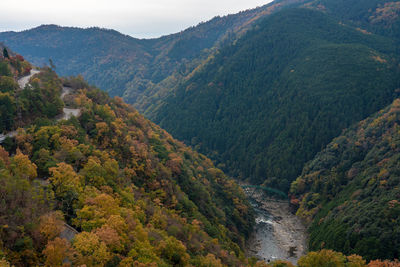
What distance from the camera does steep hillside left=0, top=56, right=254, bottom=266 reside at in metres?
29.5

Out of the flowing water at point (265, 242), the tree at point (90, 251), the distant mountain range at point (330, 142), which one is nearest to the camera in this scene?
the tree at point (90, 251)

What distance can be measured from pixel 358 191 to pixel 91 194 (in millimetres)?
85630

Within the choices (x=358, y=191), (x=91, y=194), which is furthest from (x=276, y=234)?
(x=91, y=194)

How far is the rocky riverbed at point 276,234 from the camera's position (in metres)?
91.9

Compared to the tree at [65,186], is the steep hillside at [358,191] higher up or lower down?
lower down

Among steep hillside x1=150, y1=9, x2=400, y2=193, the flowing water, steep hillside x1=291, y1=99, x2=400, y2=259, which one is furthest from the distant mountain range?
the flowing water

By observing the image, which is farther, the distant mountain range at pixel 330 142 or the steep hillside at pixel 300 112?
the steep hillside at pixel 300 112

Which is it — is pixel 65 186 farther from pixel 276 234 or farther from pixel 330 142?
pixel 330 142

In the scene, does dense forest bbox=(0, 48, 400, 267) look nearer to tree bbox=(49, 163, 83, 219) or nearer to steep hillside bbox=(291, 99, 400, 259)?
tree bbox=(49, 163, 83, 219)

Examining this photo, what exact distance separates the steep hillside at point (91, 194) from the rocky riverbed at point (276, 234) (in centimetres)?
1103

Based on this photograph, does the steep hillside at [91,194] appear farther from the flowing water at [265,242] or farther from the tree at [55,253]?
the flowing water at [265,242]

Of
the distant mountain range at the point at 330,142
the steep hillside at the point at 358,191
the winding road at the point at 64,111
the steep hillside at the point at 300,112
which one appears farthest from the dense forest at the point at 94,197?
the steep hillside at the point at 300,112

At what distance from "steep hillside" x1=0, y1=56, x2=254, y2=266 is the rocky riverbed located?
1103 cm

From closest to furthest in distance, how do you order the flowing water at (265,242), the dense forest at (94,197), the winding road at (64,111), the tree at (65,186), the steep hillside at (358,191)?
the dense forest at (94,197) < the tree at (65,186) < the winding road at (64,111) < the steep hillside at (358,191) < the flowing water at (265,242)
